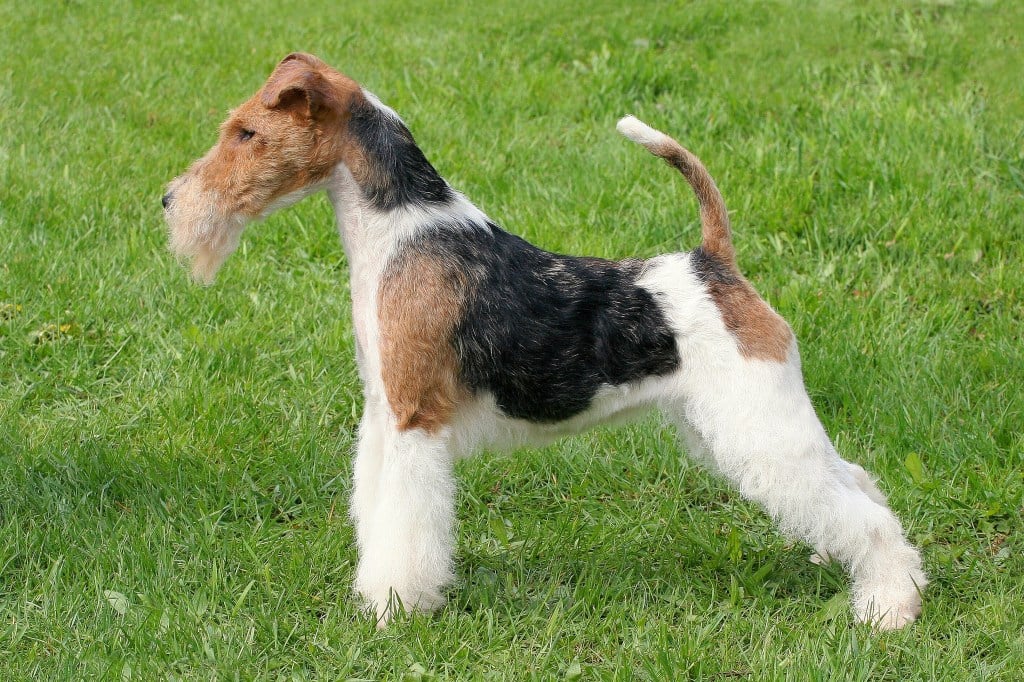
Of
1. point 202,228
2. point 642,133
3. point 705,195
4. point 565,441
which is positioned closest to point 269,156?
point 202,228

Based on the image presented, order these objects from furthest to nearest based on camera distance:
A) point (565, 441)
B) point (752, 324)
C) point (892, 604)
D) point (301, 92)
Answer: point (565, 441), point (892, 604), point (752, 324), point (301, 92)

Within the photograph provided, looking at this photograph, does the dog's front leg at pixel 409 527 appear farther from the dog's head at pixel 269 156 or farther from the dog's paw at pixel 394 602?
the dog's head at pixel 269 156

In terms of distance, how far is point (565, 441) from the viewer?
16.2 feet

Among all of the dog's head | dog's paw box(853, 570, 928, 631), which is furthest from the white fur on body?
the dog's head

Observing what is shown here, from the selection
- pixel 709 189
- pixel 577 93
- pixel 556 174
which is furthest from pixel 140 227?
pixel 709 189

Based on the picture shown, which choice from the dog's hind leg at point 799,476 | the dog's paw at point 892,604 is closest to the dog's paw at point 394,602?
the dog's hind leg at point 799,476

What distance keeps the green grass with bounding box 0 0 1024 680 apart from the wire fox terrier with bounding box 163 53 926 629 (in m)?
0.36

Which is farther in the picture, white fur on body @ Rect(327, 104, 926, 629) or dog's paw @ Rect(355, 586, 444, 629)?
dog's paw @ Rect(355, 586, 444, 629)

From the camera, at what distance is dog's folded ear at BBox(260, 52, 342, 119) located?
11.7 ft

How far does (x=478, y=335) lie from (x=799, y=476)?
1.17 meters

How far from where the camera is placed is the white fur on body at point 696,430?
365cm

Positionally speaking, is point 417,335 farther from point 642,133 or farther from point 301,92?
point 642,133

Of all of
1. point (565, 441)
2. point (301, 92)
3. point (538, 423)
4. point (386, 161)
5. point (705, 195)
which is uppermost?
point (301, 92)

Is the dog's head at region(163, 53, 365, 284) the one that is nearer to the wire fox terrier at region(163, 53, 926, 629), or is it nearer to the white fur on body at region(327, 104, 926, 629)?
the wire fox terrier at region(163, 53, 926, 629)
